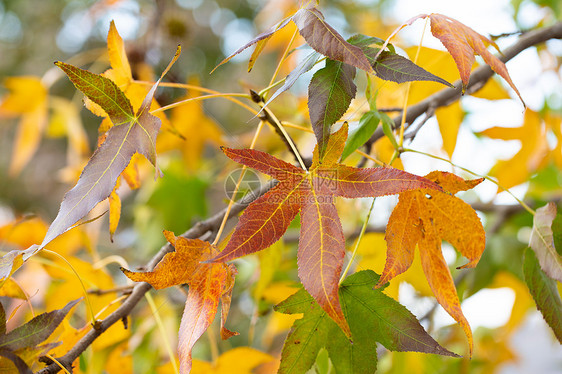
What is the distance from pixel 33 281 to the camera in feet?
2.62

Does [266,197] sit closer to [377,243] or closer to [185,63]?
[377,243]

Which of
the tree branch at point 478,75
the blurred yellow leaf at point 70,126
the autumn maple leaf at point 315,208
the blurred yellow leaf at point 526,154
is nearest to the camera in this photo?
the autumn maple leaf at point 315,208

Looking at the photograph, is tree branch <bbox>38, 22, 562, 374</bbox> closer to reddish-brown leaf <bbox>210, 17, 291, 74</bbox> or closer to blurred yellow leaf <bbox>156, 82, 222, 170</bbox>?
reddish-brown leaf <bbox>210, 17, 291, 74</bbox>

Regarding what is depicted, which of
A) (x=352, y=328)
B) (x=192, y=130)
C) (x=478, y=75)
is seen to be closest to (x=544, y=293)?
(x=352, y=328)

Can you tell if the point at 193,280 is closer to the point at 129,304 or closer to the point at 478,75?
the point at 129,304

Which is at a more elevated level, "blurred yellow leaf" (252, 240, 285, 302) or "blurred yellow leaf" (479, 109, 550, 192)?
"blurred yellow leaf" (479, 109, 550, 192)

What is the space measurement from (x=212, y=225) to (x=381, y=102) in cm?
41

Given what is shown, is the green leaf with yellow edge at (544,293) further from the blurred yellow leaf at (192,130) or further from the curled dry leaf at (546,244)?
the blurred yellow leaf at (192,130)

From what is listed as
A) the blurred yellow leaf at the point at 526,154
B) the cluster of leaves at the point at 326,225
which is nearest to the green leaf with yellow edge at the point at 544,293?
the cluster of leaves at the point at 326,225

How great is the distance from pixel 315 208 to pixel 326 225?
0.02 metres

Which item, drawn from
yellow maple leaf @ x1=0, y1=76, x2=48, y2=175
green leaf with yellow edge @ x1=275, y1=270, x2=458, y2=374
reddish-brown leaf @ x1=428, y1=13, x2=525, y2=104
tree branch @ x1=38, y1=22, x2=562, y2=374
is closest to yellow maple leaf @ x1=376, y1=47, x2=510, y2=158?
tree branch @ x1=38, y1=22, x2=562, y2=374

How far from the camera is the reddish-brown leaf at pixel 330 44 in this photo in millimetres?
311

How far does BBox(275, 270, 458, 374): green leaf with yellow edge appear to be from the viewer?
35cm

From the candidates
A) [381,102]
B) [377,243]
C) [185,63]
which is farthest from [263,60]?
[377,243]
